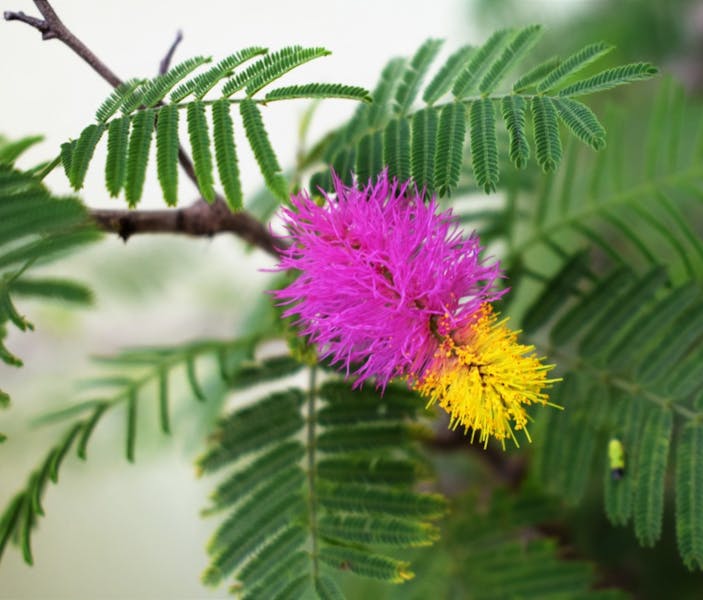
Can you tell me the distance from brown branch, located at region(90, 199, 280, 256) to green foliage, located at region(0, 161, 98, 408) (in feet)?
0.13

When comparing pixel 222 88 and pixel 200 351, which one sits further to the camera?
pixel 200 351

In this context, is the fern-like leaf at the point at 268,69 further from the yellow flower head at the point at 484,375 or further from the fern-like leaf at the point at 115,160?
the yellow flower head at the point at 484,375

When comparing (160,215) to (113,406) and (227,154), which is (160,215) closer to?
(227,154)

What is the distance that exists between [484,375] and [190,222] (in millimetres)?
277

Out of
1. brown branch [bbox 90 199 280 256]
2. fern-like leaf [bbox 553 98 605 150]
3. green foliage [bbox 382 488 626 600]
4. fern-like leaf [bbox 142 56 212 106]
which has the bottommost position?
green foliage [bbox 382 488 626 600]

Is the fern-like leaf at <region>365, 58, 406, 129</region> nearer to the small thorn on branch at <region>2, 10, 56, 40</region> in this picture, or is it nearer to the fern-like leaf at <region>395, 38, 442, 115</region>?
the fern-like leaf at <region>395, 38, 442, 115</region>

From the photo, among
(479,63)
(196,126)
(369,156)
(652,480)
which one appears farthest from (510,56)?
(652,480)

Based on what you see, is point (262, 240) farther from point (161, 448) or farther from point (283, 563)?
point (161, 448)

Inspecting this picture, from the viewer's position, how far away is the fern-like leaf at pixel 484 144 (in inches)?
19.0

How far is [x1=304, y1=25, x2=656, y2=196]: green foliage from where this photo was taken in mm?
466

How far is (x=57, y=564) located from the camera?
5.39 ft

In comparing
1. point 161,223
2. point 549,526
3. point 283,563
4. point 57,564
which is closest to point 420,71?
point 161,223

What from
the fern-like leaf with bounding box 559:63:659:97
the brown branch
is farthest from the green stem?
the fern-like leaf with bounding box 559:63:659:97

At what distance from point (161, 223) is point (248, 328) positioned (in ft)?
1.32
